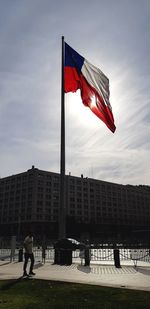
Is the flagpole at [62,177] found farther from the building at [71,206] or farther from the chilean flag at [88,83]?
the building at [71,206]

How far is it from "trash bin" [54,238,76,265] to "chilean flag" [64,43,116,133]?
22.6 feet

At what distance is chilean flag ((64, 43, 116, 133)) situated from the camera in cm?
1970

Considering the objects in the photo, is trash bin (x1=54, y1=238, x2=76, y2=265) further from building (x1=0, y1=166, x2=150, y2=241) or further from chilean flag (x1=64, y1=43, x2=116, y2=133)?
building (x1=0, y1=166, x2=150, y2=241)

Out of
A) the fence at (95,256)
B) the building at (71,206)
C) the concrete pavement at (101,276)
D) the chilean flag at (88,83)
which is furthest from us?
the building at (71,206)

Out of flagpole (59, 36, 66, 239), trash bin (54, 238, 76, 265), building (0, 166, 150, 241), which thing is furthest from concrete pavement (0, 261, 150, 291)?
building (0, 166, 150, 241)

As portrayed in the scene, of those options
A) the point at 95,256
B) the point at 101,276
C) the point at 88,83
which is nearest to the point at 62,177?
the point at 88,83

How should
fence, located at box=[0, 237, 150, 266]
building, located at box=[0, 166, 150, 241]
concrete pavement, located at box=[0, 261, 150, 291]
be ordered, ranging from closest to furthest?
concrete pavement, located at box=[0, 261, 150, 291] < fence, located at box=[0, 237, 150, 266] < building, located at box=[0, 166, 150, 241]

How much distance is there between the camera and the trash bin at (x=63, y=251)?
19920 millimetres

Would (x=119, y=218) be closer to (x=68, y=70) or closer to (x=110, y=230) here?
(x=110, y=230)

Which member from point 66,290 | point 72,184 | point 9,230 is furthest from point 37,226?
point 66,290

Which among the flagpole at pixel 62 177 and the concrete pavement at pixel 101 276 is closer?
the concrete pavement at pixel 101 276

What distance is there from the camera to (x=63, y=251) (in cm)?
2069

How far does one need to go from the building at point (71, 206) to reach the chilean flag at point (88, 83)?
8713 cm

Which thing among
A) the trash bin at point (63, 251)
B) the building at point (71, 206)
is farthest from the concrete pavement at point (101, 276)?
the building at point (71, 206)
